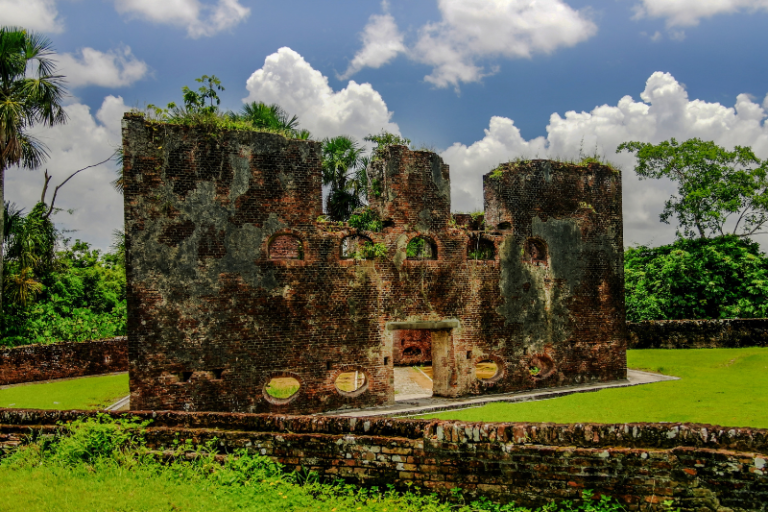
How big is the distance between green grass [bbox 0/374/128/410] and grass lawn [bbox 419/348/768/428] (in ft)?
29.8

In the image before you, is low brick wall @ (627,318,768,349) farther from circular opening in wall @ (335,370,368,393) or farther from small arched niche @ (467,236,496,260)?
circular opening in wall @ (335,370,368,393)

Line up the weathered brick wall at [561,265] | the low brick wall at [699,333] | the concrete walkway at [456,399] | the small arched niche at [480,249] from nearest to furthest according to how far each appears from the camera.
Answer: the concrete walkway at [456,399]
the small arched niche at [480,249]
the weathered brick wall at [561,265]
the low brick wall at [699,333]

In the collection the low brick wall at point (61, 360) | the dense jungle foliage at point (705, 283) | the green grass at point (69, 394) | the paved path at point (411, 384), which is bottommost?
the paved path at point (411, 384)

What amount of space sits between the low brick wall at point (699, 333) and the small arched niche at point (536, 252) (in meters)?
9.44

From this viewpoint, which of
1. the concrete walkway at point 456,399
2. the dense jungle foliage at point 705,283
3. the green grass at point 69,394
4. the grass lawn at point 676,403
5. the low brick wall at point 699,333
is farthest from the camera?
the dense jungle foliage at point 705,283

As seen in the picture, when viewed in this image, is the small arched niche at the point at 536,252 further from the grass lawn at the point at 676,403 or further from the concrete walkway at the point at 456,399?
the grass lawn at the point at 676,403

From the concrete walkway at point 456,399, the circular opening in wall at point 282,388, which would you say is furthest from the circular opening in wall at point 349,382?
the concrete walkway at point 456,399

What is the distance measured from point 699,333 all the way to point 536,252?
34.3 feet

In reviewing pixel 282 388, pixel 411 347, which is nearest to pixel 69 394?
pixel 282 388

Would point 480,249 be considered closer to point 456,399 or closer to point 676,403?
point 456,399

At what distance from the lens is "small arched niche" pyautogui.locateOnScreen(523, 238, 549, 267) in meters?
14.4

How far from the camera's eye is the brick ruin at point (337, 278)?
10.9m

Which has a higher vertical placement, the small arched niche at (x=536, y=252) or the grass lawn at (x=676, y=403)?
the small arched niche at (x=536, y=252)

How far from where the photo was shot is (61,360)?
55.9ft
